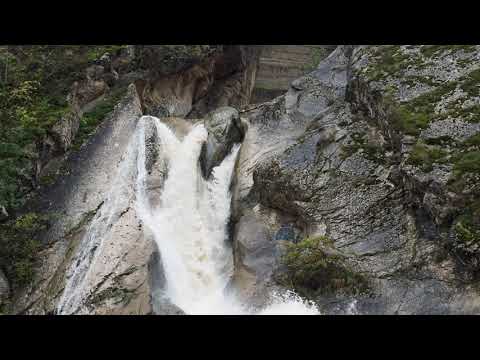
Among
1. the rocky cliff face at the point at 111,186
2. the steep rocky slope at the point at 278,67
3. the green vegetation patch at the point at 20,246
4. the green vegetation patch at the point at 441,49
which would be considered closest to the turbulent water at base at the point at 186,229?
the rocky cliff face at the point at 111,186

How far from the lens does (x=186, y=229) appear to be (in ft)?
64.0

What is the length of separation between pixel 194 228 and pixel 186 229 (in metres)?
0.37

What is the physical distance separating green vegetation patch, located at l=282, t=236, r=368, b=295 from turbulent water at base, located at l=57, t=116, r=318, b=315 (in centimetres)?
60

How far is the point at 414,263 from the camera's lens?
15.6m

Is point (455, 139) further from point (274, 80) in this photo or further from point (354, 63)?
point (274, 80)

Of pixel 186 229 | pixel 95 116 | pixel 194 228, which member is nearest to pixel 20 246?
pixel 186 229

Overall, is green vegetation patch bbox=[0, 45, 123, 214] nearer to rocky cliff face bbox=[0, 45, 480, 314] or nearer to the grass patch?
rocky cliff face bbox=[0, 45, 480, 314]

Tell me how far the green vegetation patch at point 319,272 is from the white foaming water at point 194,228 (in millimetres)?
564

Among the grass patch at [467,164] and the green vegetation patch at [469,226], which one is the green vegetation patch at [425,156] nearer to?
the grass patch at [467,164]

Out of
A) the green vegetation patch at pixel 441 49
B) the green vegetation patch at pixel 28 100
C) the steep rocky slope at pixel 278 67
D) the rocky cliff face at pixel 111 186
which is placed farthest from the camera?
the steep rocky slope at pixel 278 67

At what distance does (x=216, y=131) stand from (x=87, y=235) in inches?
287

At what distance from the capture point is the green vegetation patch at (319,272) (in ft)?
52.2

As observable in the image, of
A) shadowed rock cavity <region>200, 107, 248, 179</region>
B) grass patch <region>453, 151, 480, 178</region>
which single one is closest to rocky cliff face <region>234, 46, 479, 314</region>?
grass patch <region>453, 151, 480, 178</region>

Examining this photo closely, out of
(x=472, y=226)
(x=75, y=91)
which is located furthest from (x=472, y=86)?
(x=75, y=91)
